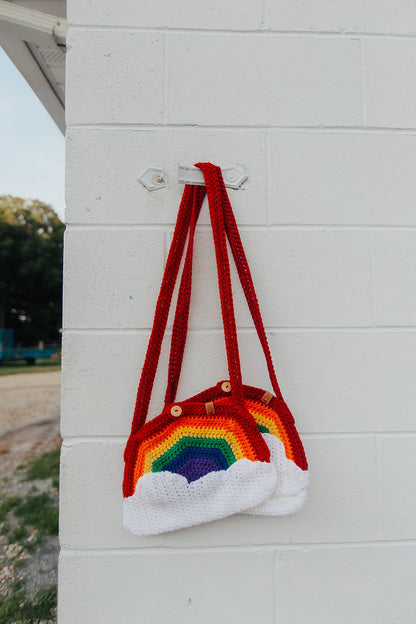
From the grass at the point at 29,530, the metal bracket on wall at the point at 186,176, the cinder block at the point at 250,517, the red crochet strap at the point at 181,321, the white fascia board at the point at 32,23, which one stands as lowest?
the grass at the point at 29,530

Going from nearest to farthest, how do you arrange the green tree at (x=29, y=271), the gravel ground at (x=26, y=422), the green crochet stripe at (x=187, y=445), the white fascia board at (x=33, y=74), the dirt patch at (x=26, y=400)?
the green crochet stripe at (x=187, y=445) → the white fascia board at (x=33, y=74) → the gravel ground at (x=26, y=422) → the dirt patch at (x=26, y=400) → the green tree at (x=29, y=271)

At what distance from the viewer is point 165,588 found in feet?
3.14

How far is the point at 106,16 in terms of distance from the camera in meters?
1.01

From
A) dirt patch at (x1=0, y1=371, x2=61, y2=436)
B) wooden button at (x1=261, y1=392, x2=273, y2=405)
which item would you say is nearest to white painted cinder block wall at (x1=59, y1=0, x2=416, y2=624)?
wooden button at (x1=261, y1=392, x2=273, y2=405)

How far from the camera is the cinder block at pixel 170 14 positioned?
1.01m

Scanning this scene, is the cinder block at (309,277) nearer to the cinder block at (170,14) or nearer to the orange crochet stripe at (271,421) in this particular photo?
the orange crochet stripe at (271,421)

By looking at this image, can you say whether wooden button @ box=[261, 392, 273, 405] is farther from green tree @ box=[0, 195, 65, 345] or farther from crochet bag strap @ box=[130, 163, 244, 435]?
green tree @ box=[0, 195, 65, 345]

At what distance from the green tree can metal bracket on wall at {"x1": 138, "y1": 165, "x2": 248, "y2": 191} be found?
17.2m

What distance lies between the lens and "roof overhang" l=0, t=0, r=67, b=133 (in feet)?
3.79

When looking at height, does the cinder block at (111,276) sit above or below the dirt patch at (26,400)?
above

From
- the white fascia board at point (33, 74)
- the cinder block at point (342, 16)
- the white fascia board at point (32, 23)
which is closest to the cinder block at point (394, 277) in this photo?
the cinder block at point (342, 16)

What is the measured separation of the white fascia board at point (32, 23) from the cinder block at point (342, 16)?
1.78 ft

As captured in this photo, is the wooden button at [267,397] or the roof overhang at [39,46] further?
the roof overhang at [39,46]

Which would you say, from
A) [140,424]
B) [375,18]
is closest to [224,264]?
[140,424]
